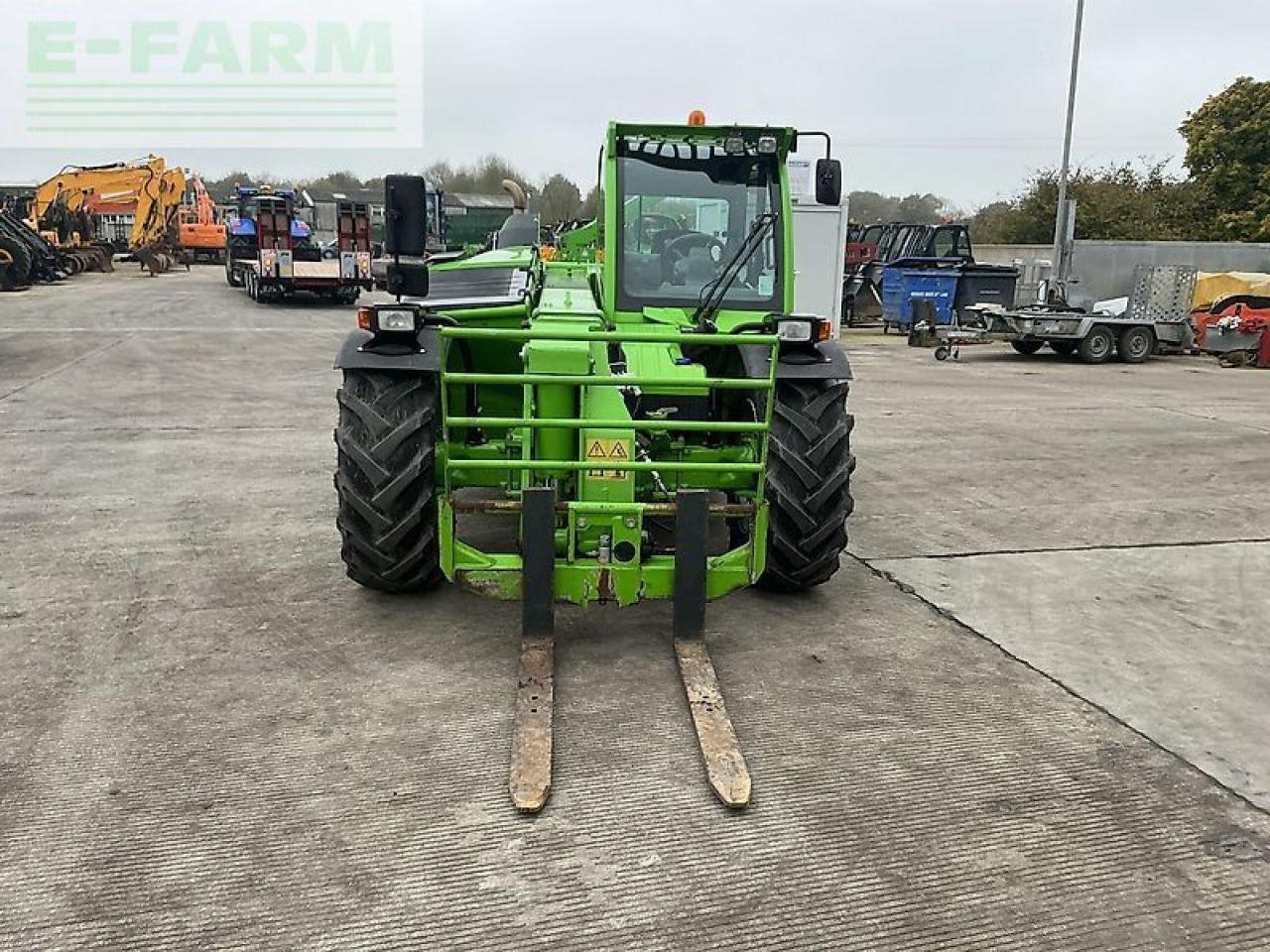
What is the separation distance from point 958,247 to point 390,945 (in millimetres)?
20402

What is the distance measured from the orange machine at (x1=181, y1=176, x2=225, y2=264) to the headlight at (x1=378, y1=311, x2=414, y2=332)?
3806cm

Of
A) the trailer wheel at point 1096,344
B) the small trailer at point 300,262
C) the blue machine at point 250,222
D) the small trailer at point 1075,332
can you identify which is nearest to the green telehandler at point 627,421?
the small trailer at point 1075,332

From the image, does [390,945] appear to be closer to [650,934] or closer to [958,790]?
[650,934]

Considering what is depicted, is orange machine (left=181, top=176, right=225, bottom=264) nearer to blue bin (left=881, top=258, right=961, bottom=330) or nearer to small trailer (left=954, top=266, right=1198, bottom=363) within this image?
blue bin (left=881, top=258, right=961, bottom=330)

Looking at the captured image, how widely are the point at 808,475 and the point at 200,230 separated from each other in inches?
1554

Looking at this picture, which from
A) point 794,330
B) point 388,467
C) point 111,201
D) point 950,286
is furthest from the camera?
point 111,201

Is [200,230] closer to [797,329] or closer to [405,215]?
[405,215]

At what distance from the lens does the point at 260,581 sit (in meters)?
5.12

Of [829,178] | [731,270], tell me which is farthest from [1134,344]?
[731,270]

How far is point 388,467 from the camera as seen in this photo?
4395mm

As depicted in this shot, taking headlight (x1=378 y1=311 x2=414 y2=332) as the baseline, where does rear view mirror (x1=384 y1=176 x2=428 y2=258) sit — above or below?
above

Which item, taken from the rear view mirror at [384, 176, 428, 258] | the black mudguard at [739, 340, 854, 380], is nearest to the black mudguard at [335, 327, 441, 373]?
the rear view mirror at [384, 176, 428, 258]

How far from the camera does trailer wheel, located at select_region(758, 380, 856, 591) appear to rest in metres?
4.57

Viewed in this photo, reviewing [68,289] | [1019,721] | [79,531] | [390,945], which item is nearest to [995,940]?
[1019,721]
